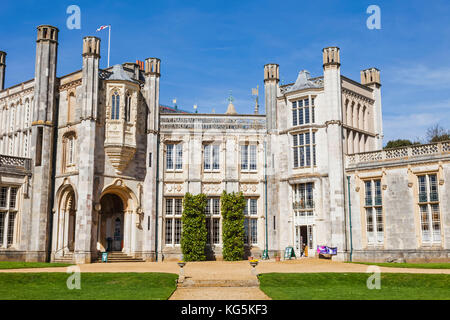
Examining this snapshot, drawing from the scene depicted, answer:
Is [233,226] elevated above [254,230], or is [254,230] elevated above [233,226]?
[233,226]

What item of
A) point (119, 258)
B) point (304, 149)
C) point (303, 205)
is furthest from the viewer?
point (304, 149)

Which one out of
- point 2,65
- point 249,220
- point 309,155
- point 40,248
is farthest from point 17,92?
point 309,155

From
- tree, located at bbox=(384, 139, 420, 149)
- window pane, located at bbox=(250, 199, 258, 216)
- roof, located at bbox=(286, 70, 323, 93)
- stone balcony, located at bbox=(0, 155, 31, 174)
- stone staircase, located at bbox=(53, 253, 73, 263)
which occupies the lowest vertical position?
stone staircase, located at bbox=(53, 253, 73, 263)

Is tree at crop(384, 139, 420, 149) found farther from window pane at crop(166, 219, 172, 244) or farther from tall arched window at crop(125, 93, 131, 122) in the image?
tall arched window at crop(125, 93, 131, 122)

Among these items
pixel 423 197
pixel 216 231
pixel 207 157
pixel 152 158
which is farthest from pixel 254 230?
pixel 423 197

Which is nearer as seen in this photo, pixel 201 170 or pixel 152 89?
pixel 152 89

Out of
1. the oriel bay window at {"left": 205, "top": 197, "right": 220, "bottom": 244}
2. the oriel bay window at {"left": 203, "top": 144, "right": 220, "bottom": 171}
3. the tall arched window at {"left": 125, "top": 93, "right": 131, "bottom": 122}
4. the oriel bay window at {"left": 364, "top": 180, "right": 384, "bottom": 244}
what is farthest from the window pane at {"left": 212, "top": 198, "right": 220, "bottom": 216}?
the oriel bay window at {"left": 364, "top": 180, "right": 384, "bottom": 244}

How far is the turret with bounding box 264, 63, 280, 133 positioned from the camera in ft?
127

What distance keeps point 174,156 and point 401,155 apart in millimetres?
15960

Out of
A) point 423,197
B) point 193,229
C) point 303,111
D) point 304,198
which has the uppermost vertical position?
point 303,111

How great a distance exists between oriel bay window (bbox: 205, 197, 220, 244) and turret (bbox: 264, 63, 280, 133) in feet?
22.5

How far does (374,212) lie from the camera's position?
33.7 meters

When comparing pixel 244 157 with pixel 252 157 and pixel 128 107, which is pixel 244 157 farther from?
pixel 128 107
